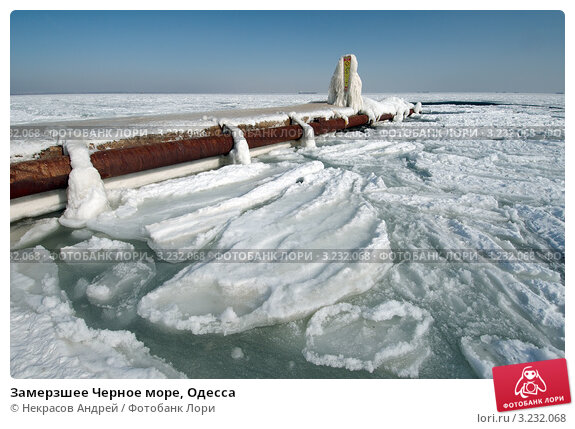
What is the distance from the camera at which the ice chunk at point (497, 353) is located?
129 cm

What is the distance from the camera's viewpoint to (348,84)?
870 cm

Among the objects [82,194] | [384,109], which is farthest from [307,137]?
[384,109]

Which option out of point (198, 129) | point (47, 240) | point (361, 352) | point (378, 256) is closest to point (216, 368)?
point (361, 352)

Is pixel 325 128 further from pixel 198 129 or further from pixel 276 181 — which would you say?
pixel 276 181

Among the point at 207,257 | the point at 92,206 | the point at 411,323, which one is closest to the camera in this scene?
the point at 411,323

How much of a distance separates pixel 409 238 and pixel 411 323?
0.93 meters

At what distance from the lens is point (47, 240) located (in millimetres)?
2242

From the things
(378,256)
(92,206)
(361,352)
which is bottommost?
(361,352)

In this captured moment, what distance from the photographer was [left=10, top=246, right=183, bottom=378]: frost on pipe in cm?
123

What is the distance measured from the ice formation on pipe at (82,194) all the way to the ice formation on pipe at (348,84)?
7574mm

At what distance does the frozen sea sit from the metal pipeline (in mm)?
284

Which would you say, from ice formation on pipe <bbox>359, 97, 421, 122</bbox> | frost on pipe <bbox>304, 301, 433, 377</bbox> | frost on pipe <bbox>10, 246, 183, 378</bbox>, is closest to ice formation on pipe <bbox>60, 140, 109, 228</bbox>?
frost on pipe <bbox>10, 246, 183, 378</bbox>

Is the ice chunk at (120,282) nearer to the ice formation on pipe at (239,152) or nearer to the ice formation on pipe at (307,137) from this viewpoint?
the ice formation on pipe at (239,152)

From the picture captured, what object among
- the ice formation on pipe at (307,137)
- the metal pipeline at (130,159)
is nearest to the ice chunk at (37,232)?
the metal pipeline at (130,159)
